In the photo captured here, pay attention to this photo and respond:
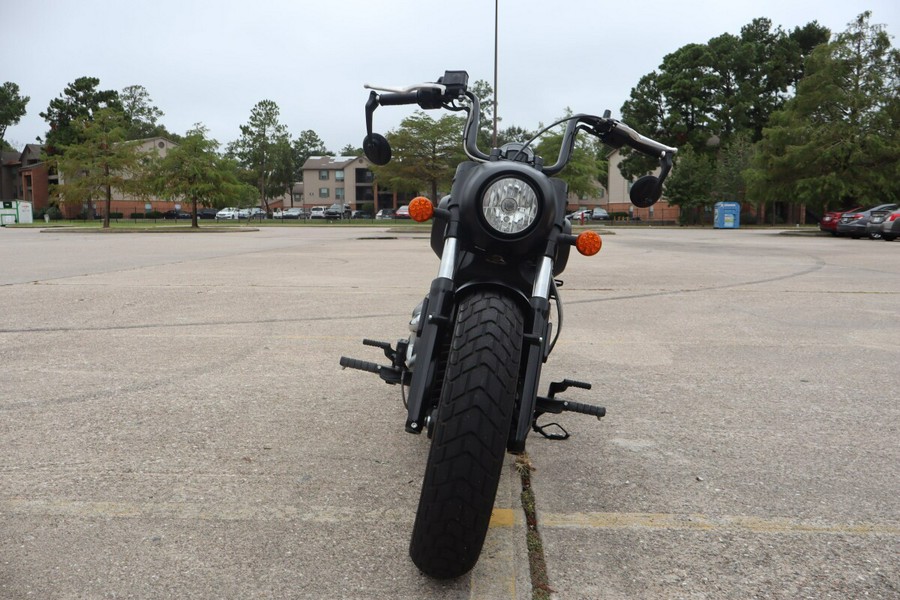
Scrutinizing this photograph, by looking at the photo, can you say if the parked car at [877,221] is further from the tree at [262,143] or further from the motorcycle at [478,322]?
the tree at [262,143]

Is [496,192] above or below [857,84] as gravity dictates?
below

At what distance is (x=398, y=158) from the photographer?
57.8m

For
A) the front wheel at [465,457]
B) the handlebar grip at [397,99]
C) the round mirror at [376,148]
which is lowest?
the front wheel at [465,457]

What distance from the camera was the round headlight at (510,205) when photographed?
266 centimetres

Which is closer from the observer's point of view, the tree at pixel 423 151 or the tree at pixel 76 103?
the tree at pixel 423 151

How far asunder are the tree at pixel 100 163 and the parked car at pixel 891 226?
125 ft

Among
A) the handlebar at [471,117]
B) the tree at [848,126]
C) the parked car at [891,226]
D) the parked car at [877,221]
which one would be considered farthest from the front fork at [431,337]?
the tree at [848,126]

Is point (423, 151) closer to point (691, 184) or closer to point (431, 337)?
point (691, 184)

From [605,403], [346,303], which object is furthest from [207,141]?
[605,403]

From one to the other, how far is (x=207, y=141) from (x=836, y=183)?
3454cm

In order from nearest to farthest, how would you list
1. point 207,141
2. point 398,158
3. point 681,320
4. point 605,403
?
1. point 605,403
2. point 681,320
3. point 207,141
4. point 398,158

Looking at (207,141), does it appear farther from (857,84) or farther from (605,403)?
(605,403)

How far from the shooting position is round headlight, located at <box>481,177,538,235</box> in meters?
2.66

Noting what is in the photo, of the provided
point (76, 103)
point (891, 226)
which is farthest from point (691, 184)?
point (76, 103)
